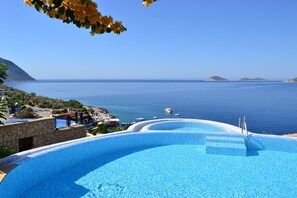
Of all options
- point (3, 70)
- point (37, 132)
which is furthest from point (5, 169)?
point (37, 132)

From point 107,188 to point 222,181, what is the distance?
229 centimetres

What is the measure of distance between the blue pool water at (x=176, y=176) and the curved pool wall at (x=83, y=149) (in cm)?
18

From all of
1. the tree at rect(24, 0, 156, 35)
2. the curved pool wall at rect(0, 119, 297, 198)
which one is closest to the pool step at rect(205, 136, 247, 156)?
the curved pool wall at rect(0, 119, 297, 198)

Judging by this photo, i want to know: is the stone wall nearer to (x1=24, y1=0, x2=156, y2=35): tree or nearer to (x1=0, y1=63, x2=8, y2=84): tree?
(x1=0, y1=63, x2=8, y2=84): tree

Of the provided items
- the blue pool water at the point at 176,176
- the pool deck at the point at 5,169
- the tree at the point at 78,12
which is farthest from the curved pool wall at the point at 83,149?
the tree at the point at 78,12

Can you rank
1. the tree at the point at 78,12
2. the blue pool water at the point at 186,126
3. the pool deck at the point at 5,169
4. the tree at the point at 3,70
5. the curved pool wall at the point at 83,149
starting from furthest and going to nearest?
the blue pool water at the point at 186,126
the tree at the point at 3,70
the curved pool wall at the point at 83,149
the pool deck at the point at 5,169
the tree at the point at 78,12

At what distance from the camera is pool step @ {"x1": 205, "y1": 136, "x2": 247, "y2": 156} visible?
22.6 ft

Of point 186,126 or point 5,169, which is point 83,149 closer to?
point 5,169

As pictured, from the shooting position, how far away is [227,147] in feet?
22.7

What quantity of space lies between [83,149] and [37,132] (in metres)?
1.55

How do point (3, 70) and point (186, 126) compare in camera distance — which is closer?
point (3, 70)

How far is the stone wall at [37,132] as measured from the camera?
622cm

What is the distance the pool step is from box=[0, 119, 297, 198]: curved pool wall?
1.38 ft

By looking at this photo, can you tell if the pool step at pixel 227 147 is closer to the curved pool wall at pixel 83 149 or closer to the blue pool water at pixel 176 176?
the blue pool water at pixel 176 176
